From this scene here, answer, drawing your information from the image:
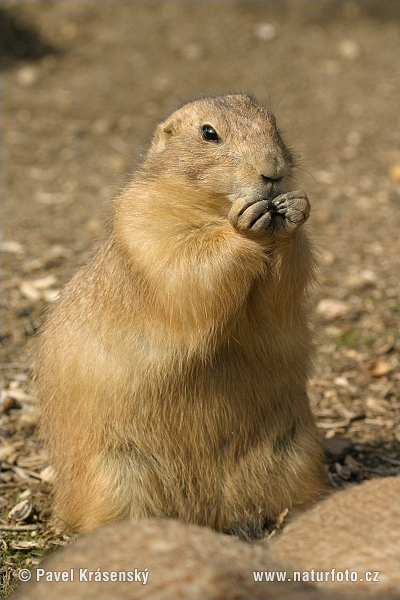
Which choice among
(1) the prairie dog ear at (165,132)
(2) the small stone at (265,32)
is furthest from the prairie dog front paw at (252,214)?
(2) the small stone at (265,32)

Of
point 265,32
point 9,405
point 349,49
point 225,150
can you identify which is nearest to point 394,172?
point 349,49

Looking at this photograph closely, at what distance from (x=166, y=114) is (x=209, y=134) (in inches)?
37.6

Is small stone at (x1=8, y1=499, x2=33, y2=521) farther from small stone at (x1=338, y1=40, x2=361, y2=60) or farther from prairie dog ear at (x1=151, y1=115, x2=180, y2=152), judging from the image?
small stone at (x1=338, y1=40, x2=361, y2=60)

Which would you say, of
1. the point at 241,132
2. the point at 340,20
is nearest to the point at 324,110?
the point at 340,20

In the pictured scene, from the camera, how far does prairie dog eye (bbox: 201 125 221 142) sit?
160 inches

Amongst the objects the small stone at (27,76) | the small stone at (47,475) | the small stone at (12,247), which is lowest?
the small stone at (47,475)

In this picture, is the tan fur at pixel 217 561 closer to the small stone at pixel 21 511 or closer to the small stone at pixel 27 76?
the small stone at pixel 21 511

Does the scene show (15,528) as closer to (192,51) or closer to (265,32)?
(192,51)

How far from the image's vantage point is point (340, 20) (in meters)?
12.9

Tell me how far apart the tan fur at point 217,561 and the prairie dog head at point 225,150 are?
4.99 ft

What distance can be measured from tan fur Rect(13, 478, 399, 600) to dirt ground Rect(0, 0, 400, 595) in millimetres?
1496

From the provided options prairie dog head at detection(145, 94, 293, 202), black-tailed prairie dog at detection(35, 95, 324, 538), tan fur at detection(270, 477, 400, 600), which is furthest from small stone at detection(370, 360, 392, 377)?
tan fur at detection(270, 477, 400, 600)

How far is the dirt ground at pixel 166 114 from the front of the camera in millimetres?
5332

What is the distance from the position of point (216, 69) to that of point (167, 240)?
808 cm
